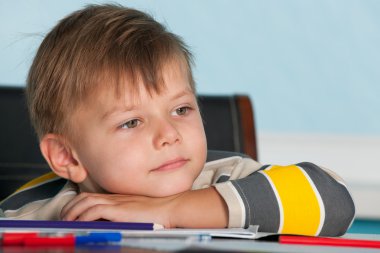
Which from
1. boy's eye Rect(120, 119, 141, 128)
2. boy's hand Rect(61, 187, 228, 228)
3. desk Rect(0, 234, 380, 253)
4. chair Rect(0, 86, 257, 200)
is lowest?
chair Rect(0, 86, 257, 200)

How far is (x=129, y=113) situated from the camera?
1.18m

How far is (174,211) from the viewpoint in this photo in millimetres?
1042

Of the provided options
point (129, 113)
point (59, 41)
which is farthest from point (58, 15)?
point (129, 113)

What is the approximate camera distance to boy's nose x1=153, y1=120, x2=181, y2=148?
115 cm

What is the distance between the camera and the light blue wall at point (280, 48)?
2594mm

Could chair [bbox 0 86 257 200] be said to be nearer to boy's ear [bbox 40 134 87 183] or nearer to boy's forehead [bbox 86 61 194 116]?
boy's ear [bbox 40 134 87 183]

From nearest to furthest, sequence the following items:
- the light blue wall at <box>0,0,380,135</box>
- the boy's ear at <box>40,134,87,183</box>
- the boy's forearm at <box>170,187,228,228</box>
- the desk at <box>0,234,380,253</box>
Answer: the desk at <box>0,234,380,253</box> → the boy's forearm at <box>170,187,228,228</box> → the boy's ear at <box>40,134,87,183</box> → the light blue wall at <box>0,0,380,135</box>

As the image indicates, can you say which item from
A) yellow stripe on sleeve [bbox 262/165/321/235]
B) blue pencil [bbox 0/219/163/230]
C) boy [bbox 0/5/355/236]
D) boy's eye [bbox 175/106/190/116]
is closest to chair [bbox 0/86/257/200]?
boy [bbox 0/5/355/236]

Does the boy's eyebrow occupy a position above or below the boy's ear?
above

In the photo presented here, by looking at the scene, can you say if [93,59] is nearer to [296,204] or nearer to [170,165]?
[170,165]

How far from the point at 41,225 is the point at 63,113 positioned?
39 centimetres

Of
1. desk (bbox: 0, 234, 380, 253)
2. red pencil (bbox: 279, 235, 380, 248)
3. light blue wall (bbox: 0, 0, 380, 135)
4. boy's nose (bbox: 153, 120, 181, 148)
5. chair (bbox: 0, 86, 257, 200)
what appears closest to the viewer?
desk (bbox: 0, 234, 380, 253)

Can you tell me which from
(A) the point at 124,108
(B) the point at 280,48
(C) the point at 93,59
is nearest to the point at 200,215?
(A) the point at 124,108

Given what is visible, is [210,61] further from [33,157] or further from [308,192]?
[308,192]
